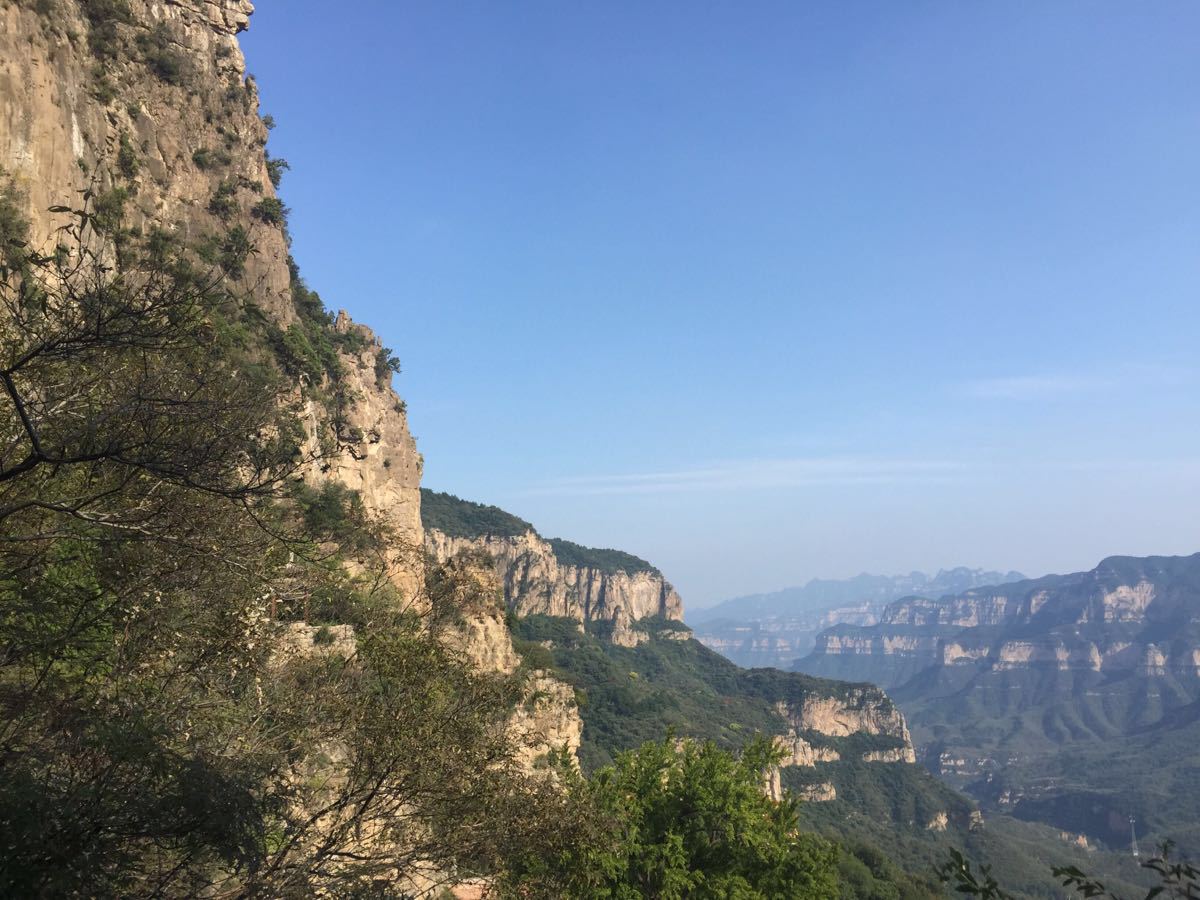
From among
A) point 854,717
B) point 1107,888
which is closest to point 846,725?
point 854,717

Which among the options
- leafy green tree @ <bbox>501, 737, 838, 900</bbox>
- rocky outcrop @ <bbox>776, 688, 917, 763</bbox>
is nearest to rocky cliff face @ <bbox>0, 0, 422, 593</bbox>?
leafy green tree @ <bbox>501, 737, 838, 900</bbox>

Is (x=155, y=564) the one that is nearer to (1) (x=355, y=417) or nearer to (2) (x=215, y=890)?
(2) (x=215, y=890)

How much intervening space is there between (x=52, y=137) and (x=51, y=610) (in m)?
23.3

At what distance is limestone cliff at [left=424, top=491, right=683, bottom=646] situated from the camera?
113 metres

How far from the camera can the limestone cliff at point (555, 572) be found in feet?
371

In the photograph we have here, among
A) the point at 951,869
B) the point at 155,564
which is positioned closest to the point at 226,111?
the point at 155,564

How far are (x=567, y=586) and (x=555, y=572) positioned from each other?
25.4 feet

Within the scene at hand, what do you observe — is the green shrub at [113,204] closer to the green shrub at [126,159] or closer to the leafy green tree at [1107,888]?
the green shrub at [126,159]

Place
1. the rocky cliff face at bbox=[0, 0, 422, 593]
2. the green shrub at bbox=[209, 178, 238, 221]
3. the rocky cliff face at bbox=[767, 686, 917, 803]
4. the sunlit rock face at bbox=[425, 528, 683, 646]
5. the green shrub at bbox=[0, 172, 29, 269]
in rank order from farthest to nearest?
the rocky cliff face at bbox=[767, 686, 917, 803] < the sunlit rock face at bbox=[425, 528, 683, 646] < the green shrub at bbox=[209, 178, 238, 221] < the rocky cliff face at bbox=[0, 0, 422, 593] < the green shrub at bbox=[0, 172, 29, 269]

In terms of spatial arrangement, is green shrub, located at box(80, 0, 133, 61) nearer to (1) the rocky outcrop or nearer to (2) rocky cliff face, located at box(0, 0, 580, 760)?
(2) rocky cliff face, located at box(0, 0, 580, 760)

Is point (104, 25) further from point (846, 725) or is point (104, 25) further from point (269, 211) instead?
point (846, 725)

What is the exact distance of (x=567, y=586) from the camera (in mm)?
136625

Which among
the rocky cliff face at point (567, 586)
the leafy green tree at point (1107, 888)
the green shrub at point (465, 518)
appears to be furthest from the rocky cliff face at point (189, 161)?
the green shrub at point (465, 518)

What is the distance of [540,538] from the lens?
130 meters
